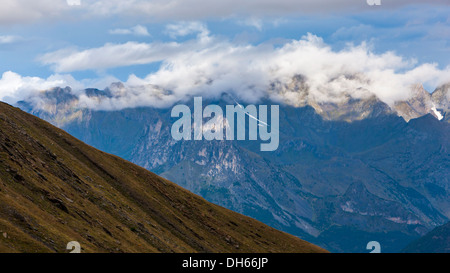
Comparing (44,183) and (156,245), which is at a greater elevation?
(44,183)

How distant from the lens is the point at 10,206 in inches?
5359

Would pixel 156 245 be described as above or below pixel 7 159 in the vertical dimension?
below
